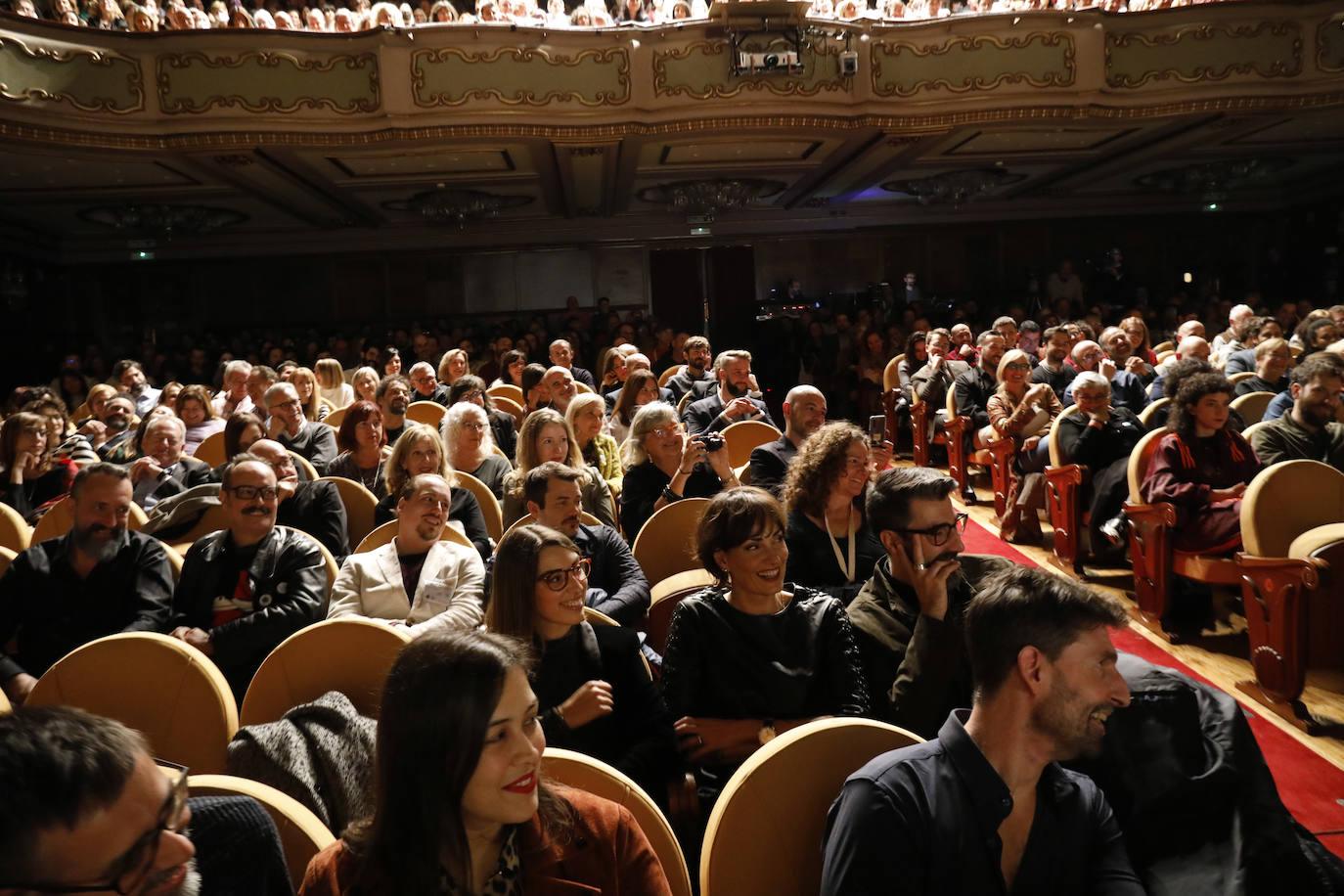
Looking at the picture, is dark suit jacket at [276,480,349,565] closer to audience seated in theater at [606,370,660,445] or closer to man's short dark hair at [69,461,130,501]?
man's short dark hair at [69,461,130,501]

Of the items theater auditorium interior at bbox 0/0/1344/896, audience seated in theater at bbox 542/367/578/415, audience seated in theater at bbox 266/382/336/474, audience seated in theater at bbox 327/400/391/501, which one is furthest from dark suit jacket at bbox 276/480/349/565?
audience seated in theater at bbox 542/367/578/415

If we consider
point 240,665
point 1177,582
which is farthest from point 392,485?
point 1177,582

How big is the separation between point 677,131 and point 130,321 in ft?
28.2

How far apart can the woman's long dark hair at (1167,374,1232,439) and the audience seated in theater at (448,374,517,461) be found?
3.04 meters

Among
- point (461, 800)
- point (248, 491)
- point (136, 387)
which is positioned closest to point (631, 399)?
point (248, 491)

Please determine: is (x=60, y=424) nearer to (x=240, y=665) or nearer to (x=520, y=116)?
(x=240, y=665)

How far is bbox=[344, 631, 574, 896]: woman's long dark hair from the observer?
3.80ft

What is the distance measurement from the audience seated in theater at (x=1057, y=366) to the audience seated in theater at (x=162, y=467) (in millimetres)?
4890

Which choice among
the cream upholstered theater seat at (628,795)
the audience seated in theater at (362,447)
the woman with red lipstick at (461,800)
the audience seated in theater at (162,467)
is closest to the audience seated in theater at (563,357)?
the audience seated in theater at (362,447)

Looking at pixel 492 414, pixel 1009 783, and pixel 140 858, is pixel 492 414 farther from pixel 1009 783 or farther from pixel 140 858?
pixel 140 858

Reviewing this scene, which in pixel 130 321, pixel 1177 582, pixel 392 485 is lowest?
pixel 1177 582

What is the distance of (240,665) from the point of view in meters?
2.53

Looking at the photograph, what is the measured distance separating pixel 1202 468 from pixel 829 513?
186 cm

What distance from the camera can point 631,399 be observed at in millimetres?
4988
